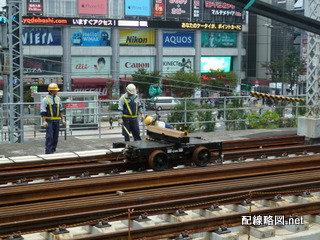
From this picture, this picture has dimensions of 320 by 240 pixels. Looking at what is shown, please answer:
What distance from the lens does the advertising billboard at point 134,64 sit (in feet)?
234

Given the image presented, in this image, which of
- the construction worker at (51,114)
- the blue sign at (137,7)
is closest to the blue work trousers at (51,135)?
the construction worker at (51,114)

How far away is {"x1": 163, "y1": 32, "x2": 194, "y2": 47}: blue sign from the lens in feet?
241

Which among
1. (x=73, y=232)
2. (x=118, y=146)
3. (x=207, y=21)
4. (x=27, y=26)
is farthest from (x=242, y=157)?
(x=207, y=21)

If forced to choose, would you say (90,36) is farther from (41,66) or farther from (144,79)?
(144,79)

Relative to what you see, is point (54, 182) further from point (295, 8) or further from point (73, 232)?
point (295, 8)

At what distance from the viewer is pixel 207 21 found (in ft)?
249

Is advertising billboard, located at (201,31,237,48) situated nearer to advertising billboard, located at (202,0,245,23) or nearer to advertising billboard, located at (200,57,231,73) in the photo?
advertising billboard, located at (200,57,231,73)

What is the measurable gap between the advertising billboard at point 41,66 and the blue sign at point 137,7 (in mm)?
10091

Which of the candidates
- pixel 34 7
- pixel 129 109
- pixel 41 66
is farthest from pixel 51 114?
pixel 41 66

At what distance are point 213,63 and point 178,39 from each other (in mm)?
6845

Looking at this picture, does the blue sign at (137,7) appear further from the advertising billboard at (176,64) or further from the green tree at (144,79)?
the green tree at (144,79)

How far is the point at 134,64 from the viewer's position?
235 ft

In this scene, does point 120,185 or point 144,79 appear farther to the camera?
point 144,79

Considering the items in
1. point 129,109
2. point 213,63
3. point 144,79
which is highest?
point 213,63
